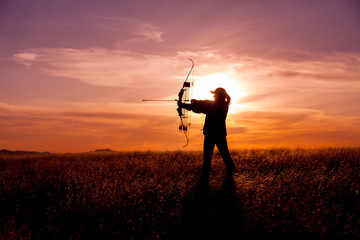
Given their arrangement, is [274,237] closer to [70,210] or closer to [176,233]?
[176,233]

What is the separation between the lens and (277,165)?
32.4 feet

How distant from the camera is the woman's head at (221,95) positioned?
8.67 meters

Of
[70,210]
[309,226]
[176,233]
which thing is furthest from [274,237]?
[70,210]

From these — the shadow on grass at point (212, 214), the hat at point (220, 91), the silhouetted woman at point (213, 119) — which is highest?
the hat at point (220, 91)

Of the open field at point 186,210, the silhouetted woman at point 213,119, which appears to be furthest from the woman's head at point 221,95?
the open field at point 186,210

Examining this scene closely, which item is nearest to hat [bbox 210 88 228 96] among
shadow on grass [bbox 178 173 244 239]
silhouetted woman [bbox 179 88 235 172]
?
silhouetted woman [bbox 179 88 235 172]

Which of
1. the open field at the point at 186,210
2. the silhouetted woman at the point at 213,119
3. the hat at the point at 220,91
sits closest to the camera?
the open field at the point at 186,210

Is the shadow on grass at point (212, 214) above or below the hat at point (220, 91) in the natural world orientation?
below

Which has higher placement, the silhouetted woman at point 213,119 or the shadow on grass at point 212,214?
the silhouetted woman at point 213,119

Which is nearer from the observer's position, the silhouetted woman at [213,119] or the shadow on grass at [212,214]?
the shadow on grass at [212,214]

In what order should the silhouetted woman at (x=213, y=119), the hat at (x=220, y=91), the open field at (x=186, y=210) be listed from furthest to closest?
1. the hat at (x=220, y=91)
2. the silhouetted woman at (x=213, y=119)
3. the open field at (x=186, y=210)

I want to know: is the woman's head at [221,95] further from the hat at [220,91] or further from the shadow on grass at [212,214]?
the shadow on grass at [212,214]

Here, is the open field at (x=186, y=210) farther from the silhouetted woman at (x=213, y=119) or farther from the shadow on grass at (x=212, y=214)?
the silhouetted woman at (x=213, y=119)

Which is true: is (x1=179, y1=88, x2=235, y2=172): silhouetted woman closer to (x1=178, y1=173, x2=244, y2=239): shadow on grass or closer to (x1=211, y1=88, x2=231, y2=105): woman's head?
(x1=211, y1=88, x2=231, y2=105): woman's head
